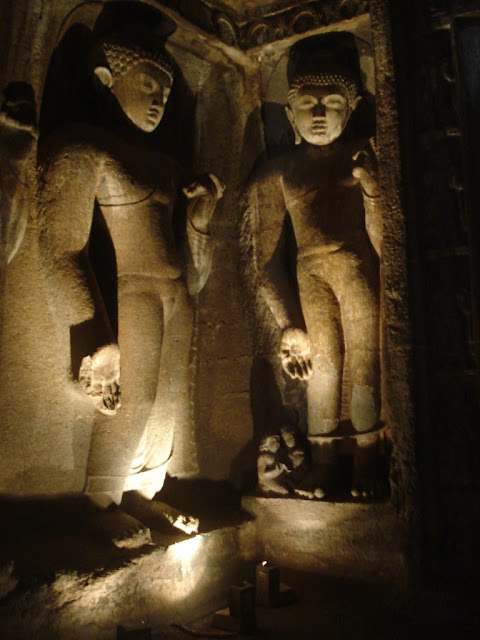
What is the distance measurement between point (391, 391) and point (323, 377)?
0.66 m

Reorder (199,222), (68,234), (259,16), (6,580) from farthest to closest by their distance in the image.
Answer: (259,16), (199,222), (68,234), (6,580)

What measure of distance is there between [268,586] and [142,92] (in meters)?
2.93

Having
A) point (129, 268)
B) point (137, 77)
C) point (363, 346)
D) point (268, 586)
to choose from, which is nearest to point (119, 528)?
point (268, 586)

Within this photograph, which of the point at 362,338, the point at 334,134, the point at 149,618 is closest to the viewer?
the point at 149,618

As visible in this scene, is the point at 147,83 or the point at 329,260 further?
the point at 329,260

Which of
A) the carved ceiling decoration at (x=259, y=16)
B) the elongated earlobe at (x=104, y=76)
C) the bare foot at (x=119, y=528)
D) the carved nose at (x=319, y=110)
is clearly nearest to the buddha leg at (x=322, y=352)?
the carved nose at (x=319, y=110)

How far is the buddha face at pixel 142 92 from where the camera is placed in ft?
13.2

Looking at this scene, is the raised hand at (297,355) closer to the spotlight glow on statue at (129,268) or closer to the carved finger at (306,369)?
the carved finger at (306,369)

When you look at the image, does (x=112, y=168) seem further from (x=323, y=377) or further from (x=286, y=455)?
(x=286, y=455)

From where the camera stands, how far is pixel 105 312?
3648mm

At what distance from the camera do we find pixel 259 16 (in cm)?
491

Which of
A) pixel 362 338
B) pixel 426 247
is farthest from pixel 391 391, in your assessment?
pixel 426 247

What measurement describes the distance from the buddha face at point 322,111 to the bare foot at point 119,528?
259cm

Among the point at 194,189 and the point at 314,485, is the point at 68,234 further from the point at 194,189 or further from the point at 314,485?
the point at 314,485
